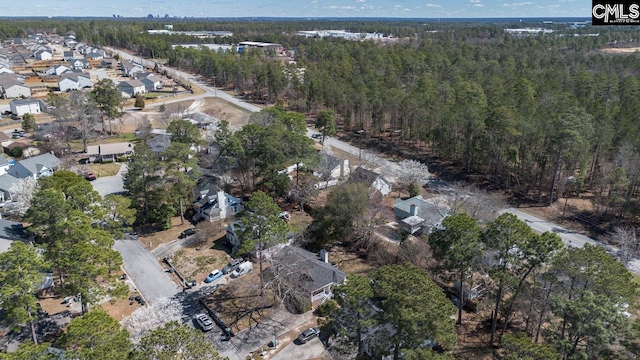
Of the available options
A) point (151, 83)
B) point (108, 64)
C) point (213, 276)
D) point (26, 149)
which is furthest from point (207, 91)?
point (213, 276)

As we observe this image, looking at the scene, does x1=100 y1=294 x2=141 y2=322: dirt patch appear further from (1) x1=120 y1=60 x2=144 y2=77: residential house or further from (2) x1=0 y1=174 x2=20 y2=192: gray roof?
(1) x1=120 y1=60 x2=144 y2=77: residential house

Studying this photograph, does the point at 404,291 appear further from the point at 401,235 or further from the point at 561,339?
the point at 401,235

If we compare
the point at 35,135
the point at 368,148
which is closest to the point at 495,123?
the point at 368,148

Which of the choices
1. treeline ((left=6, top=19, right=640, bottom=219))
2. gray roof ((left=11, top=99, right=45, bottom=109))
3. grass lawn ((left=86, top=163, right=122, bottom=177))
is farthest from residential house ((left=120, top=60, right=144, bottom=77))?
grass lawn ((left=86, top=163, right=122, bottom=177))

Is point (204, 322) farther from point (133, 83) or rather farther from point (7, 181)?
point (133, 83)

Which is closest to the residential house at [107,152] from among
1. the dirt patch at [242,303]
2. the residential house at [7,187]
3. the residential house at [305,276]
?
the residential house at [7,187]

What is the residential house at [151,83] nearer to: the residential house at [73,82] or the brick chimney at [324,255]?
the residential house at [73,82]
